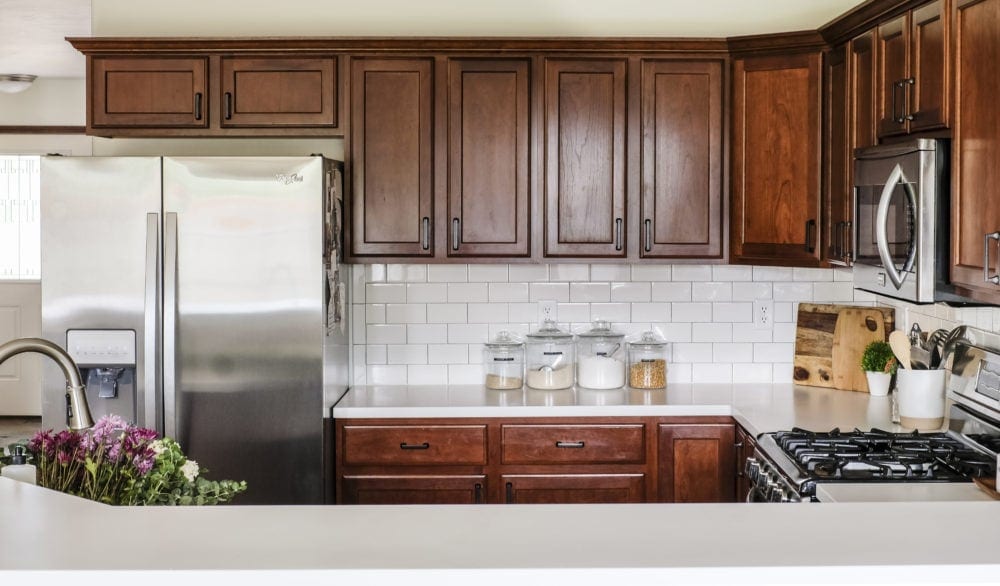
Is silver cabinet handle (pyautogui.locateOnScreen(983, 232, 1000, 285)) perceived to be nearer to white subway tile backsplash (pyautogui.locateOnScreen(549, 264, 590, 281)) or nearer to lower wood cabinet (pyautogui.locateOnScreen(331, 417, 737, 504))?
lower wood cabinet (pyautogui.locateOnScreen(331, 417, 737, 504))

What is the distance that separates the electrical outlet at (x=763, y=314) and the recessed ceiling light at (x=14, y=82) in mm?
5692

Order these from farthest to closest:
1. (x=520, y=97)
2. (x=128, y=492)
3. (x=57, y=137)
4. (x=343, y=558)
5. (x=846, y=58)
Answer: (x=57, y=137), (x=520, y=97), (x=846, y=58), (x=128, y=492), (x=343, y=558)

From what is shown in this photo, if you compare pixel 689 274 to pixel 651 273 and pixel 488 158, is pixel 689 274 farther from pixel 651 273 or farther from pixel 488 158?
pixel 488 158

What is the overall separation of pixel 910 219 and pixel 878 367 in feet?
4.37

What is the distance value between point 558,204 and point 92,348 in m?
1.76

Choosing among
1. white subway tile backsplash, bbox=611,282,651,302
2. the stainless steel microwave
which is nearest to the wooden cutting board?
white subway tile backsplash, bbox=611,282,651,302

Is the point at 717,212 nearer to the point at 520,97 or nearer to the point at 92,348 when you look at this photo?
the point at 520,97

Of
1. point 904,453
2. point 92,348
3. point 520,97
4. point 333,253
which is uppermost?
point 520,97

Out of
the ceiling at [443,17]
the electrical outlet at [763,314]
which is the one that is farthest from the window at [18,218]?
the electrical outlet at [763,314]

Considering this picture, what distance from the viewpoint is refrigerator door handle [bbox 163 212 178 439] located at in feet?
11.7

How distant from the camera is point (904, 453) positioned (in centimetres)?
283

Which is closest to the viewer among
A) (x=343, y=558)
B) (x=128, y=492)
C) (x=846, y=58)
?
(x=343, y=558)

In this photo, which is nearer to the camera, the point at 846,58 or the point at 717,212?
the point at 846,58

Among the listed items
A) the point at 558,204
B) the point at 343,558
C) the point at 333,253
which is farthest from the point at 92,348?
the point at 343,558
